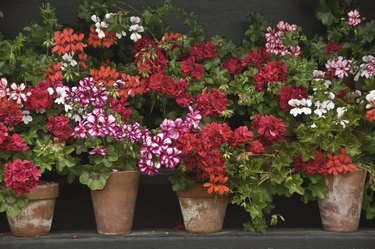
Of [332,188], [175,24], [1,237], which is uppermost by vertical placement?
[175,24]

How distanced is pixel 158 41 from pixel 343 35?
32.4 inches

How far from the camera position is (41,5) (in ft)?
11.6

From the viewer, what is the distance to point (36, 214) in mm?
2881

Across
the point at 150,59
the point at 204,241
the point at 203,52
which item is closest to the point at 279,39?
the point at 203,52

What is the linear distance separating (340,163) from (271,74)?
471mm

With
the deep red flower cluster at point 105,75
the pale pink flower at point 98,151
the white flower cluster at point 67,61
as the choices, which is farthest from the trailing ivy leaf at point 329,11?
the pale pink flower at point 98,151

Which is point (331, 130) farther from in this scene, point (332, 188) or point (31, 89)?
point (31, 89)

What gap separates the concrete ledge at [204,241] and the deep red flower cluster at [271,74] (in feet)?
2.00

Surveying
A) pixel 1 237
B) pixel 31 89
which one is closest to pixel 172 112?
pixel 31 89

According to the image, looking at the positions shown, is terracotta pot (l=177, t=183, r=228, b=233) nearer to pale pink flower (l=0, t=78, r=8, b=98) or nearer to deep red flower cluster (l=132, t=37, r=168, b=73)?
deep red flower cluster (l=132, t=37, r=168, b=73)

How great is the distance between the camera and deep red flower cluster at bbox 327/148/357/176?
2865 millimetres

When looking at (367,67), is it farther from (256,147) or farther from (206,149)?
(206,149)

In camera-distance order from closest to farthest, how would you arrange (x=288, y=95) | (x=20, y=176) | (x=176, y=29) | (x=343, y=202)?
(x=20, y=176) < (x=343, y=202) < (x=288, y=95) < (x=176, y=29)

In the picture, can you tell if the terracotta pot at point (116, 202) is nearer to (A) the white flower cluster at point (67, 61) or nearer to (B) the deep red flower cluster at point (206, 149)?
(B) the deep red flower cluster at point (206, 149)
